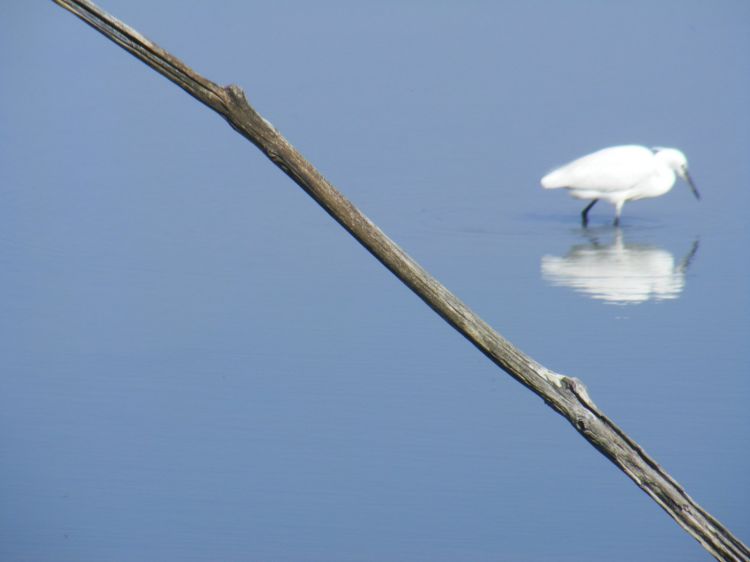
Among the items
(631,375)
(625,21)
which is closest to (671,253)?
(631,375)

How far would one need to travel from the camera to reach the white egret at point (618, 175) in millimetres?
5152

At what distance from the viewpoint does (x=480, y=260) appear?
4.42m

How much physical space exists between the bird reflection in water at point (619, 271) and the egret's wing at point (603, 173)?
407 mm

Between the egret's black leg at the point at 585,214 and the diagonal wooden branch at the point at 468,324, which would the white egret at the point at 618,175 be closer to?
the egret's black leg at the point at 585,214

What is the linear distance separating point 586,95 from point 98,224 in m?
3.19

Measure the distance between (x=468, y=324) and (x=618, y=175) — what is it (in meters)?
4.10

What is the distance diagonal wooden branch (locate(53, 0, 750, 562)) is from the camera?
1.13 meters

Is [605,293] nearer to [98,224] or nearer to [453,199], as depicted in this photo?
[453,199]

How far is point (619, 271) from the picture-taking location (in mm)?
4367

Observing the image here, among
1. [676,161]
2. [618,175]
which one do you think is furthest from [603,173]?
[676,161]

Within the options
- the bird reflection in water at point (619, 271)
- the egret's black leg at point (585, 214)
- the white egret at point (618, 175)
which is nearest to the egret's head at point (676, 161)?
the white egret at point (618, 175)

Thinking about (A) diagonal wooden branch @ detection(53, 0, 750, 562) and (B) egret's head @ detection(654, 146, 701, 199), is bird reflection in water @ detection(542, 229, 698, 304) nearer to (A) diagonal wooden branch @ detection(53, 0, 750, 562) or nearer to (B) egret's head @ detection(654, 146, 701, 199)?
(B) egret's head @ detection(654, 146, 701, 199)

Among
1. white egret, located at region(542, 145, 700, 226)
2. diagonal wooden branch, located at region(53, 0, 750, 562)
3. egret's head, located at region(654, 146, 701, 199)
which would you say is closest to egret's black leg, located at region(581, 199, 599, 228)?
white egret, located at region(542, 145, 700, 226)

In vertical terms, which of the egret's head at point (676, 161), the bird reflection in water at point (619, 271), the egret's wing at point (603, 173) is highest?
the egret's head at point (676, 161)
